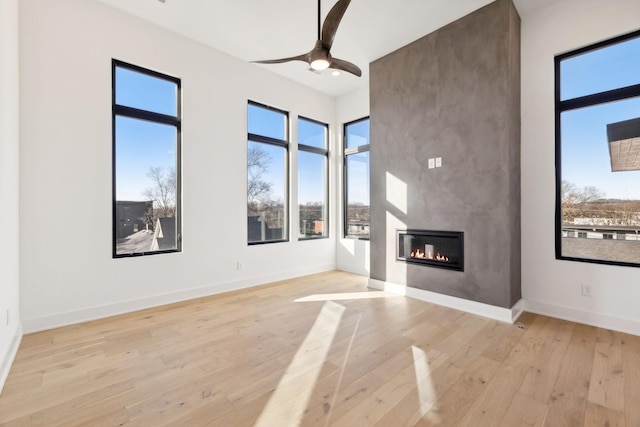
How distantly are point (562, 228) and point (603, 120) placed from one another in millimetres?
1174

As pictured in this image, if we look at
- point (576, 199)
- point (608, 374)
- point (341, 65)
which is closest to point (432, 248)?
point (576, 199)

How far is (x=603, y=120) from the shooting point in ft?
10.0

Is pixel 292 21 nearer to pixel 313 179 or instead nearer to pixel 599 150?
pixel 313 179

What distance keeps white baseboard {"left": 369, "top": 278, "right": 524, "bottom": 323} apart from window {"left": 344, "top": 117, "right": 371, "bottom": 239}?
4.76ft

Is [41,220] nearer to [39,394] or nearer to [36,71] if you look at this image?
[36,71]

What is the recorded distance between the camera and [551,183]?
3232 mm

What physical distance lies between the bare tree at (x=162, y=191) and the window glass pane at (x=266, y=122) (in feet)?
4.77

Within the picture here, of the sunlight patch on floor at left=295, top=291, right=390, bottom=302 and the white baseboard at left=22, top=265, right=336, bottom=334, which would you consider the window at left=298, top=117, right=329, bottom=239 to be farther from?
the sunlight patch on floor at left=295, top=291, right=390, bottom=302

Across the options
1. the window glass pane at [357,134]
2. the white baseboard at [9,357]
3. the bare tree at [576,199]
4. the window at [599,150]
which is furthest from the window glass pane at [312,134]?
the white baseboard at [9,357]

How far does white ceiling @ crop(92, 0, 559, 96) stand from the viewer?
3.23 m

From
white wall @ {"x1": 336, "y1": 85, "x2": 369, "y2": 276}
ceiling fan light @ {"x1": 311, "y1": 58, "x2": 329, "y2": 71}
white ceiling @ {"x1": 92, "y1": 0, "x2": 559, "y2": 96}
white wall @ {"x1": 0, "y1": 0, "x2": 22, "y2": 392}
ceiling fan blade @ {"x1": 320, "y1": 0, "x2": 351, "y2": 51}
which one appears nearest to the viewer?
white wall @ {"x1": 0, "y1": 0, "x2": 22, "y2": 392}

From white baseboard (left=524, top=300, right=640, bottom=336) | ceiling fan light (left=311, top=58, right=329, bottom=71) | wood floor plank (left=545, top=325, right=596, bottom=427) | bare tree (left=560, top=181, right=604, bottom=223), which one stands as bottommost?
wood floor plank (left=545, top=325, right=596, bottom=427)

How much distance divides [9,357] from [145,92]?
9.60 feet

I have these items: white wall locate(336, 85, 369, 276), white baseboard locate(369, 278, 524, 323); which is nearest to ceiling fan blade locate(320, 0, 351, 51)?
white wall locate(336, 85, 369, 276)
